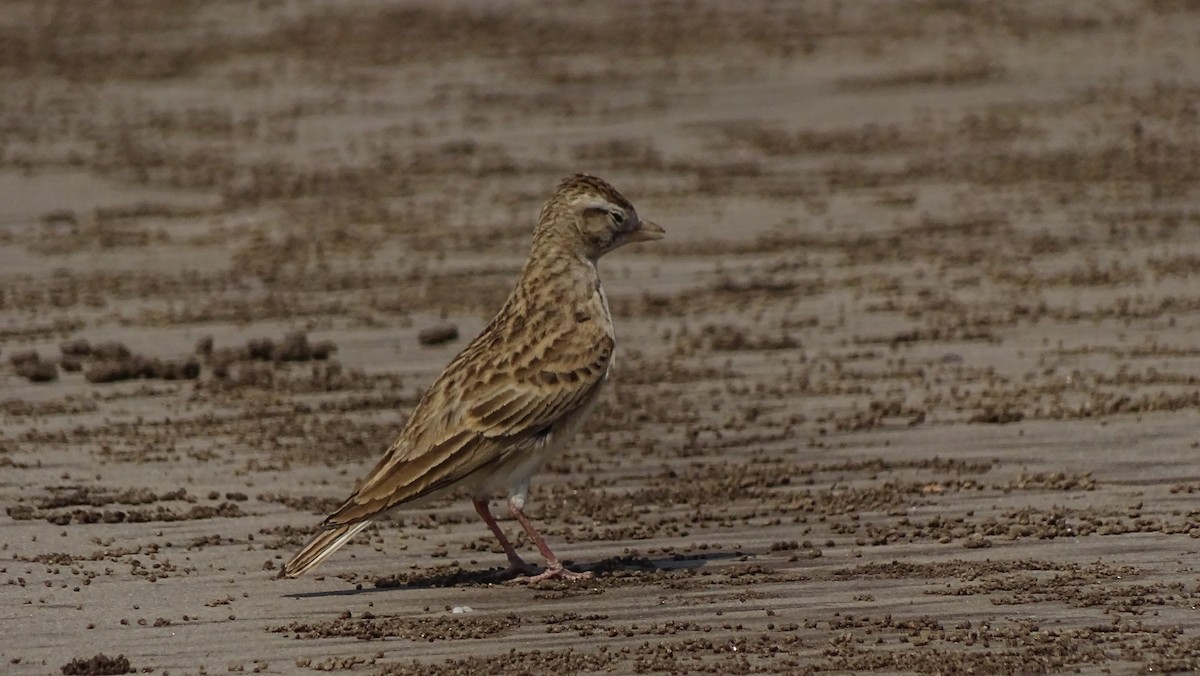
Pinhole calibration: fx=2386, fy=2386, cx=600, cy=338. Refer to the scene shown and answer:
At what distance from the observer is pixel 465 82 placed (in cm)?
2225

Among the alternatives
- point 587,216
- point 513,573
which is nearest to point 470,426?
point 513,573

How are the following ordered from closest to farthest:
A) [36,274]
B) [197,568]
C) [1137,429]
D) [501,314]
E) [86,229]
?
[197,568], [501,314], [1137,429], [36,274], [86,229]

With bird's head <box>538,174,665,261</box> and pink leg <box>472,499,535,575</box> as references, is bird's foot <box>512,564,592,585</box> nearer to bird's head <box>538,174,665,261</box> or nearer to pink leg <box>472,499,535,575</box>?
pink leg <box>472,499,535,575</box>

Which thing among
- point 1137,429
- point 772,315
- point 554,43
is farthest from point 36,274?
point 554,43

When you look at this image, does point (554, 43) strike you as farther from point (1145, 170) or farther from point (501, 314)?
point (501, 314)

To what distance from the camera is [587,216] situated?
959 centimetres

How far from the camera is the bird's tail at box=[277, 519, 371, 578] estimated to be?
8.26m

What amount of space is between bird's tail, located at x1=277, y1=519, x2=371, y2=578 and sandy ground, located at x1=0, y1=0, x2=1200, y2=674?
12 centimetres

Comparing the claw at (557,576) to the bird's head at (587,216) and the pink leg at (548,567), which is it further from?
Result: the bird's head at (587,216)

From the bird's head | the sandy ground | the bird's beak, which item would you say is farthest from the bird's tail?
the bird's beak

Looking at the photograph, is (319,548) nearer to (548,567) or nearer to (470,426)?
(470,426)

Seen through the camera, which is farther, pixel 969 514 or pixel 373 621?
pixel 969 514

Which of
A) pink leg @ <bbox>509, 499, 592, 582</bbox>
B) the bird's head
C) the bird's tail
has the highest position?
the bird's head

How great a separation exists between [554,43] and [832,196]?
795 centimetres
